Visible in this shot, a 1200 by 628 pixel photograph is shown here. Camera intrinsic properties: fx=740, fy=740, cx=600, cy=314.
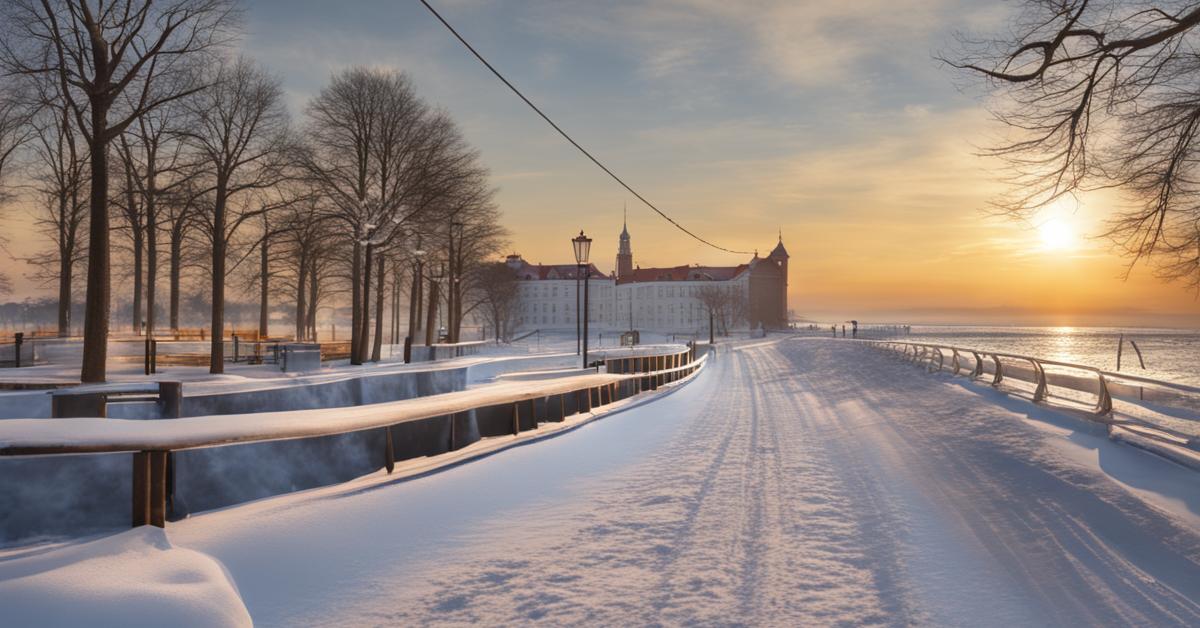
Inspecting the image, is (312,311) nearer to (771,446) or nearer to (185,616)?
(771,446)

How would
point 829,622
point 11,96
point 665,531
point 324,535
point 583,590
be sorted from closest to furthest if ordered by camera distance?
point 829,622 → point 583,590 → point 324,535 → point 665,531 → point 11,96

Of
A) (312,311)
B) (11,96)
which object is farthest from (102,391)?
(312,311)

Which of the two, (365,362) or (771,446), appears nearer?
(771,446)

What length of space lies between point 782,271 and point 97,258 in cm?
15335

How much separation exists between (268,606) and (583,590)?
6.91 feet

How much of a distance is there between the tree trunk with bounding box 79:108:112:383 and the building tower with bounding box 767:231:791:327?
150m

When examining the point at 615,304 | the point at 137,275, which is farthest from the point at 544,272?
the point at 137,275

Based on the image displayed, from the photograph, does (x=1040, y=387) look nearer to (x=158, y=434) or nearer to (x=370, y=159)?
(x=158, y=434)

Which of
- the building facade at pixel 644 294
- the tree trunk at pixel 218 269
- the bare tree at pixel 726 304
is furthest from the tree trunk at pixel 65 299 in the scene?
the building facade at pixel 644 294

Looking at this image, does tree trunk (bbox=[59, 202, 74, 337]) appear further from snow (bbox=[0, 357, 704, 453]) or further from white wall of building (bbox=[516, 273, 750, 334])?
white wall of building (bbox=[516, 273, 750, 334])

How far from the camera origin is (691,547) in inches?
247

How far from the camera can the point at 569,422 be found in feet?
46.3

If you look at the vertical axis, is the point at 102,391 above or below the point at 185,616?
above

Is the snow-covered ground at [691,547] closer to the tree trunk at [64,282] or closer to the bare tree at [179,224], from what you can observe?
the bare tree at [179,224]
